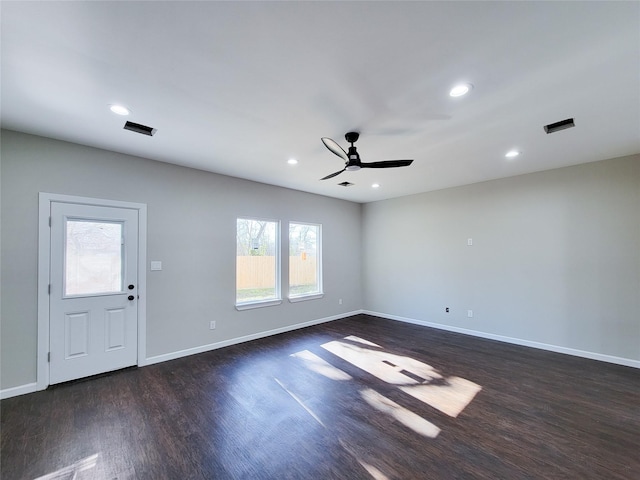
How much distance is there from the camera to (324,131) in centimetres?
295

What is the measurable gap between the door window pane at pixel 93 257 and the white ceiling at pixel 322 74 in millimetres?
1028

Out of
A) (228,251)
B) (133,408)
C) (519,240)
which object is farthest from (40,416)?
(519,240)

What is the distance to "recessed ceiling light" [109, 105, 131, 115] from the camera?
8.11 ft

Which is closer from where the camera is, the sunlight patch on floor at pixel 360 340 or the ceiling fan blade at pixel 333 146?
the ceiling fan blade at pixel 333 146

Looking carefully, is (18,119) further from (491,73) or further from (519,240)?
(519,240)

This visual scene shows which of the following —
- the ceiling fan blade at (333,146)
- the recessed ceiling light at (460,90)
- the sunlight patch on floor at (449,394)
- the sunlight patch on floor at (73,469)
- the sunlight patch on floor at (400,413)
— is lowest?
the sunlight patch on floor at (449,394)

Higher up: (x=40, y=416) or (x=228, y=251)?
(x=228, y=251)

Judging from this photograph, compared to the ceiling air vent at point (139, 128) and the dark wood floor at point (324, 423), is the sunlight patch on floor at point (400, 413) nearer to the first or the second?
the dark wood floor at point (324, 423)

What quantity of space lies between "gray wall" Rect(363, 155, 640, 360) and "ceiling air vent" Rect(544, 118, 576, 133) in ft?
6.02

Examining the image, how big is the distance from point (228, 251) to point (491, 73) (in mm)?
4065

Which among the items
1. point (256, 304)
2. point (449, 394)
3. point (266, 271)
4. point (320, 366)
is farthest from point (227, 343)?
point (449, 394)

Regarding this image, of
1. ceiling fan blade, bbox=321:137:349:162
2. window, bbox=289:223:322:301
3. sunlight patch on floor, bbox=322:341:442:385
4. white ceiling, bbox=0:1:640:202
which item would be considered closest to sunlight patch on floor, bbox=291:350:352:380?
sunlight patch on floor, bbox=322:341:442:385

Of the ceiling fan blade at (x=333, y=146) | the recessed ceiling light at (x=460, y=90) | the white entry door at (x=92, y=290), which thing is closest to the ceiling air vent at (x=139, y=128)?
the white entry door at (x=92, y=290)

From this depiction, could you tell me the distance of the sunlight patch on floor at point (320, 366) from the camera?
3.40 m
